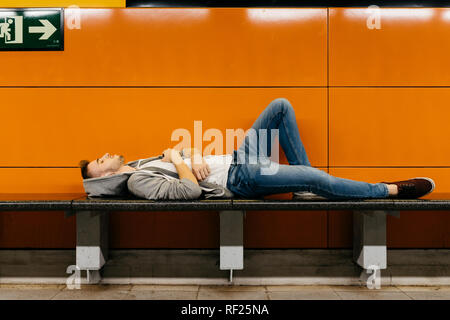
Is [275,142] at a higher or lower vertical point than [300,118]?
lower

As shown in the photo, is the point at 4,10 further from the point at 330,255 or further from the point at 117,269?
the point at 330,255

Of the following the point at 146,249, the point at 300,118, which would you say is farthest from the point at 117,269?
the point at 300,118

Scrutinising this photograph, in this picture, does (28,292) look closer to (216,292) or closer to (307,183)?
(216,292)

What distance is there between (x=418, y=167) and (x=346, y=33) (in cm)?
114

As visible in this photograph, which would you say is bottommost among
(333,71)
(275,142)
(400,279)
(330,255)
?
(400,279)

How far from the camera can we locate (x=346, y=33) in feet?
8.39

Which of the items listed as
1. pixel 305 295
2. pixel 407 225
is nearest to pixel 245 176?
pixel 305 295

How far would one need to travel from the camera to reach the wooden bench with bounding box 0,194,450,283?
1.96 meters

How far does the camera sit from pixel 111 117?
2.54 meters

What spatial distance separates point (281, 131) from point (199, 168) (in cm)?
64

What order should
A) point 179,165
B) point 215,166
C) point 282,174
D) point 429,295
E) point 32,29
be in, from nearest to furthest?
point 282,174
point 179,165
point 215,166
point 429,295
point 32,29

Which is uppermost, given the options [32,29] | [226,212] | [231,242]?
[32,29]

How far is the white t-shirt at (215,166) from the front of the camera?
7.18 ft

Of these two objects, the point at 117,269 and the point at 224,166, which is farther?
the point at 117,269
